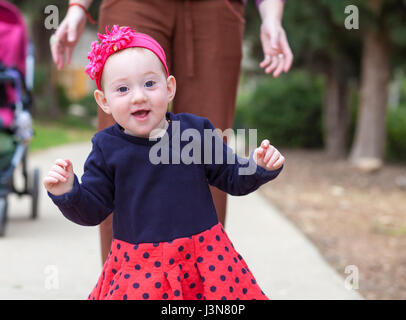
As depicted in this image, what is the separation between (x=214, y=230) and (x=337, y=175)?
775cm

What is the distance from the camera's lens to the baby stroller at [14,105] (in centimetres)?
495

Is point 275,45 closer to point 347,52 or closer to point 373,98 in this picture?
point 373,98

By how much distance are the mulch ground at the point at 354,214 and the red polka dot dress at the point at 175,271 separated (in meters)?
1.95

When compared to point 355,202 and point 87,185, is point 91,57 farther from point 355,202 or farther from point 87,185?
point 355,202

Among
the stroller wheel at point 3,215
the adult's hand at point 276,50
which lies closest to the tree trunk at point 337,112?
the stroller wheel at point 3,215

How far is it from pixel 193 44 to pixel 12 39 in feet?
12.3

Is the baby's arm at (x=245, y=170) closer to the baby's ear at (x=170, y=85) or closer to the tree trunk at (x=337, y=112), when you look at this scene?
the baby's ear at (x=170, y=85)

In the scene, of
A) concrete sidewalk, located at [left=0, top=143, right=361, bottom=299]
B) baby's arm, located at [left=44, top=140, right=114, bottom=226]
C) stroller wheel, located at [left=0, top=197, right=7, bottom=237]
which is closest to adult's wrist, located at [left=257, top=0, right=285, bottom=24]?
baby's arm, located at [left=44, top=140, right=114, bottom=226]

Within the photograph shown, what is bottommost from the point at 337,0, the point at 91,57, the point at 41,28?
the point at 91,57

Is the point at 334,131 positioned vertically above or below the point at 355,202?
above

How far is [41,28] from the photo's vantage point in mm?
18328

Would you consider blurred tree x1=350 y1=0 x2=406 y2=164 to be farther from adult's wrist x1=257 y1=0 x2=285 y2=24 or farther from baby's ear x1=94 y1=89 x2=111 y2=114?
baby's ear x1=94 y1=89 x2=111 y2=114

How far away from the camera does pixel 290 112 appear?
14.0m

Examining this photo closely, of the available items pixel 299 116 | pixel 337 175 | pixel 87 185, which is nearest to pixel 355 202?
pixel 337 175
